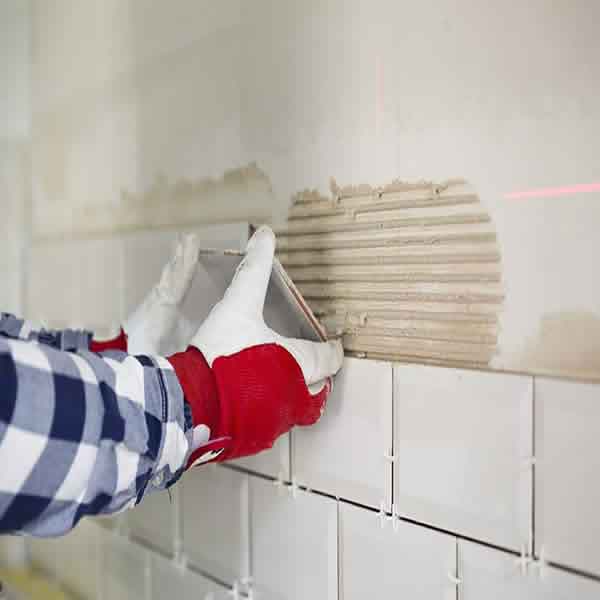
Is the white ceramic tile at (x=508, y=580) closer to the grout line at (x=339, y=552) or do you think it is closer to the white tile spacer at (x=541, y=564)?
the white tile spacer at (x=541, y=564)

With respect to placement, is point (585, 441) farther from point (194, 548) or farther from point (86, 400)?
point (194, 548)

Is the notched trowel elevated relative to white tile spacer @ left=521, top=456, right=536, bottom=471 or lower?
elevated

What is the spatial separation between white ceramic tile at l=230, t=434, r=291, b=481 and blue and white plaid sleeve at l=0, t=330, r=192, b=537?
285mm

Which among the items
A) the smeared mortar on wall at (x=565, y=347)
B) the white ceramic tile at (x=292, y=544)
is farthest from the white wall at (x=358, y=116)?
the white ceramic tile at (x=292, y=544)

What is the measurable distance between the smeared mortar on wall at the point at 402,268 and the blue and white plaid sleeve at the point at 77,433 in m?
0.26

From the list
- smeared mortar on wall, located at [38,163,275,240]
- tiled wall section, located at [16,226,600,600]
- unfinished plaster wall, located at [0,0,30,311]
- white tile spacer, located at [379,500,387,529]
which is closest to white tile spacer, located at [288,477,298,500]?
tiled wall section, located at [16,226,600,600]

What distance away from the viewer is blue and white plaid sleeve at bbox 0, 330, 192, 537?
52 centimetres

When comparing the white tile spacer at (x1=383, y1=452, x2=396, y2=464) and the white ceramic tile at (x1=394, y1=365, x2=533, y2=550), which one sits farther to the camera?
the white tile spacer at (x1=383, y1=452, x2=396, y2=464)

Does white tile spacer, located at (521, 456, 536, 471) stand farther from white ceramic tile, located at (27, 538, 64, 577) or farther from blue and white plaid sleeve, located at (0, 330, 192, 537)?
white ceramic tile, located at (27, 538, 64, 577)

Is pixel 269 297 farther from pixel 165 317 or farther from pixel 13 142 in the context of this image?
pixel 13 142

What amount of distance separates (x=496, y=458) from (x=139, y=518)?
710 mm

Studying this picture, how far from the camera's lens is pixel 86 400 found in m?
0.55

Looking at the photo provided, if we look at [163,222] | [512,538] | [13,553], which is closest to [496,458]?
[512,538]

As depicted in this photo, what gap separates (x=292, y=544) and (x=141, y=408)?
1.26 feet
